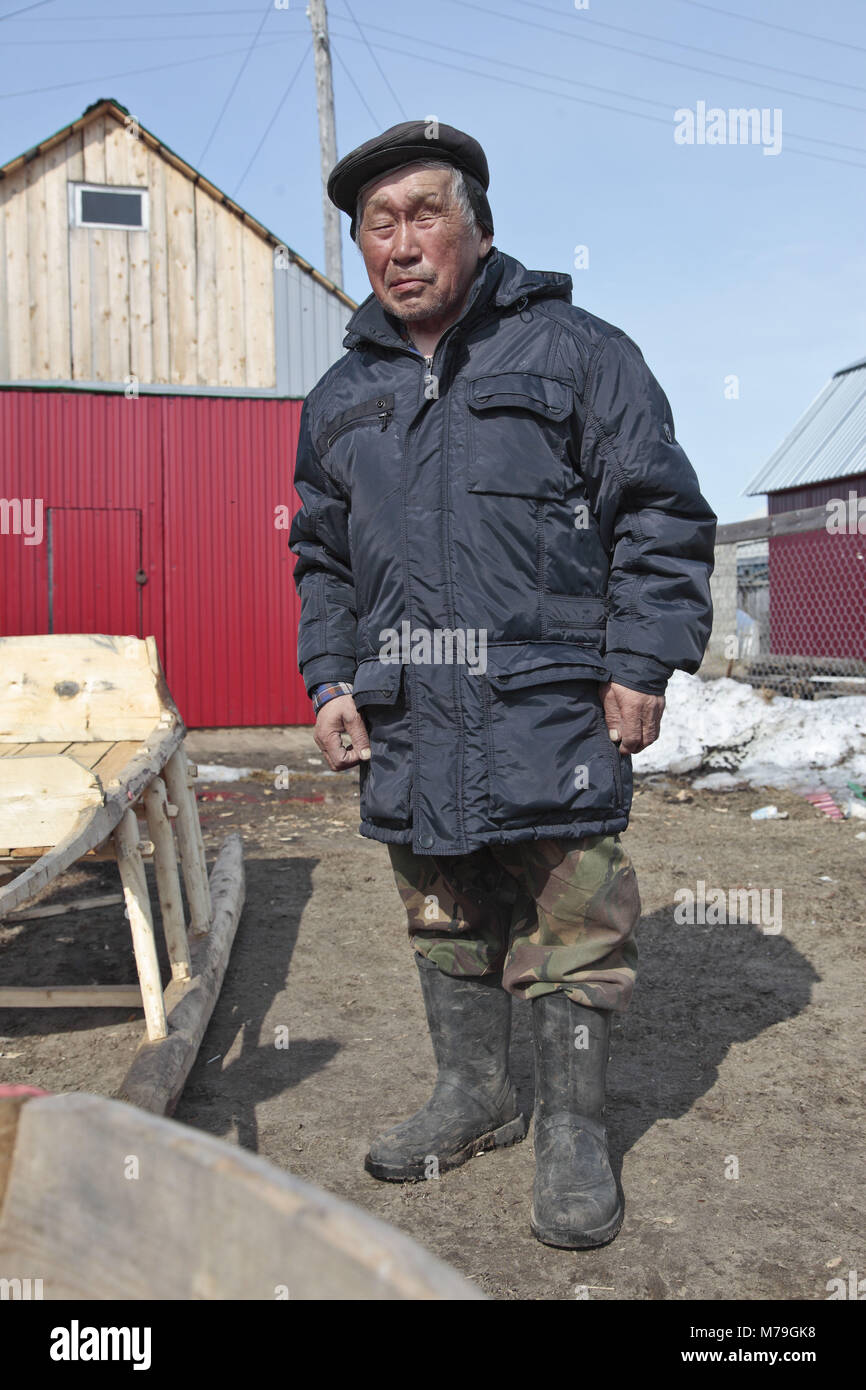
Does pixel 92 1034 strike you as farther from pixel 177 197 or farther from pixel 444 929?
pixel 177 197

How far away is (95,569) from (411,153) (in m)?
8.11

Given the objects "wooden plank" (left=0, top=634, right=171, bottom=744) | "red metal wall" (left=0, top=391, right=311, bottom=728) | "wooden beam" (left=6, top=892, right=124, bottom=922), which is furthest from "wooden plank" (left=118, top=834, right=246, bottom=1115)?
"red metal wall" (left=0, top=391, right=311, bottom=728)

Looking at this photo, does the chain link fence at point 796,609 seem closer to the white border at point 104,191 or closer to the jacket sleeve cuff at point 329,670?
the white border at point 104,191

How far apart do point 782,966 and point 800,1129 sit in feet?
4.31

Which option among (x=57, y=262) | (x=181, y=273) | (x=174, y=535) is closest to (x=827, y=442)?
(x=181, y=273)

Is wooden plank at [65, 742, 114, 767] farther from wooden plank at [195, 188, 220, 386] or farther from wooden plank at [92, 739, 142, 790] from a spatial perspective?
wooden plank at [195, 188, 220, 386]

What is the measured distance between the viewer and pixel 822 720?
27.4ft

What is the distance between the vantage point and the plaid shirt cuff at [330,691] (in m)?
2.53

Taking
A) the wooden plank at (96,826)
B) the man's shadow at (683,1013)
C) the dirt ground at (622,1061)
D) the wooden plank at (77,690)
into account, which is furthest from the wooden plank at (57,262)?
the man's shadow at (683,1013)

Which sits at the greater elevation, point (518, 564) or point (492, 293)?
point (492, 293)

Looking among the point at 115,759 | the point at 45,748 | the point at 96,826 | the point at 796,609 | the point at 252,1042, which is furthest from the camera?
the point at 796,609

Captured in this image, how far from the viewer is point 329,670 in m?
2.57

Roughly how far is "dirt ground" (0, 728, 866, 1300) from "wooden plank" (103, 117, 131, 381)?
5869 millimetres

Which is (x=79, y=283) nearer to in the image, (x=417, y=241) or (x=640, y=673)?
(x=417, y=241)
